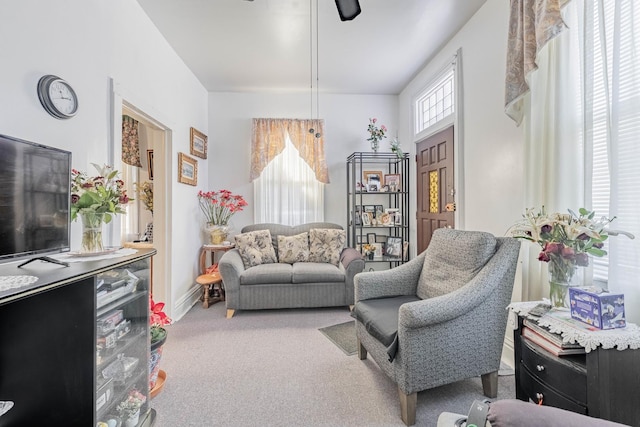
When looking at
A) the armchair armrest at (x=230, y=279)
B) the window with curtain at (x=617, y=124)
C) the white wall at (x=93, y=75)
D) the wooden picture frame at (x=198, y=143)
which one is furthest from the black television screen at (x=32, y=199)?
the window with curtain at (x=617, y=124)

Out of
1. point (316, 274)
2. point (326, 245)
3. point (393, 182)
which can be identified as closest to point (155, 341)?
point (316, 274)

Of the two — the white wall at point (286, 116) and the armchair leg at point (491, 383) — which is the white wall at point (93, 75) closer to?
the white wall at point (286, 116)

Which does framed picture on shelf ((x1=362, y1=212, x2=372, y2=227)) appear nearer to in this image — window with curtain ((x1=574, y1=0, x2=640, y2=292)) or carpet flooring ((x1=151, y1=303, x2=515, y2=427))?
carpet flooring ((x1=151, y1=303, x2=515, y2=427))

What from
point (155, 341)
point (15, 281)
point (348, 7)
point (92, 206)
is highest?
point (348, 7)

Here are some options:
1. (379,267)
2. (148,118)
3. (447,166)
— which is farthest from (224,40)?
(379,267)

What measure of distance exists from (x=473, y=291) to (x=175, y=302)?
2.86 metres

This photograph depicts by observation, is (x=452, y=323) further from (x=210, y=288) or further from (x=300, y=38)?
(x=210, y=288)

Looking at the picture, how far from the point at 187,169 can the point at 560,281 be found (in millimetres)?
3483

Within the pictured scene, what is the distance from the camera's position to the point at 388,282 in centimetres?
221

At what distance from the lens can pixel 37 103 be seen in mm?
1401

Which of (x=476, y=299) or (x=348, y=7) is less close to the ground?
(x=348, y=7)

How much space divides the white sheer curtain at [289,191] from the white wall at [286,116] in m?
0.17

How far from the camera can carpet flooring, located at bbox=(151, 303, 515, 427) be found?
1624 mm

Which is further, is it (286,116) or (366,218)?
(286,116)
